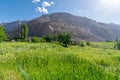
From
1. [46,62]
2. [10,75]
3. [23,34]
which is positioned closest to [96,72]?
[10,75]

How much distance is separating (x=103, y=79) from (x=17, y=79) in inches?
214

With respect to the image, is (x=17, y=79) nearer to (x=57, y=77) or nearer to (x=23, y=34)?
(x=57, y=77)

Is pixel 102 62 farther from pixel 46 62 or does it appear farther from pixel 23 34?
pixel 23 34

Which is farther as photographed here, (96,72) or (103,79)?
(96,72)

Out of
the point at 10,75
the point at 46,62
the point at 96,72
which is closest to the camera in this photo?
the point at 96,72

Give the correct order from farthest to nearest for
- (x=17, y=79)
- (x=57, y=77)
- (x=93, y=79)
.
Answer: (x=17, y=79), (x=57, y=77), (x=93, y=79)

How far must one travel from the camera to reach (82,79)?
10281mm

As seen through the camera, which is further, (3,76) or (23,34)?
(23,34)

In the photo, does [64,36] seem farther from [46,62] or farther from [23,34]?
[46,62]

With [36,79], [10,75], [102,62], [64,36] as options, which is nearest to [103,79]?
[36,79]

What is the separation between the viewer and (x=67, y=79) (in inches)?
416

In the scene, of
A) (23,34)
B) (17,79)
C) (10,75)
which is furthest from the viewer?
(23,34)

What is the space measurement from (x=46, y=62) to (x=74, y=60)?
8.66ft

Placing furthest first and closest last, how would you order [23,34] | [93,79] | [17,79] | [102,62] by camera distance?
[23,34], [102,62], [17,79], [93,79]
